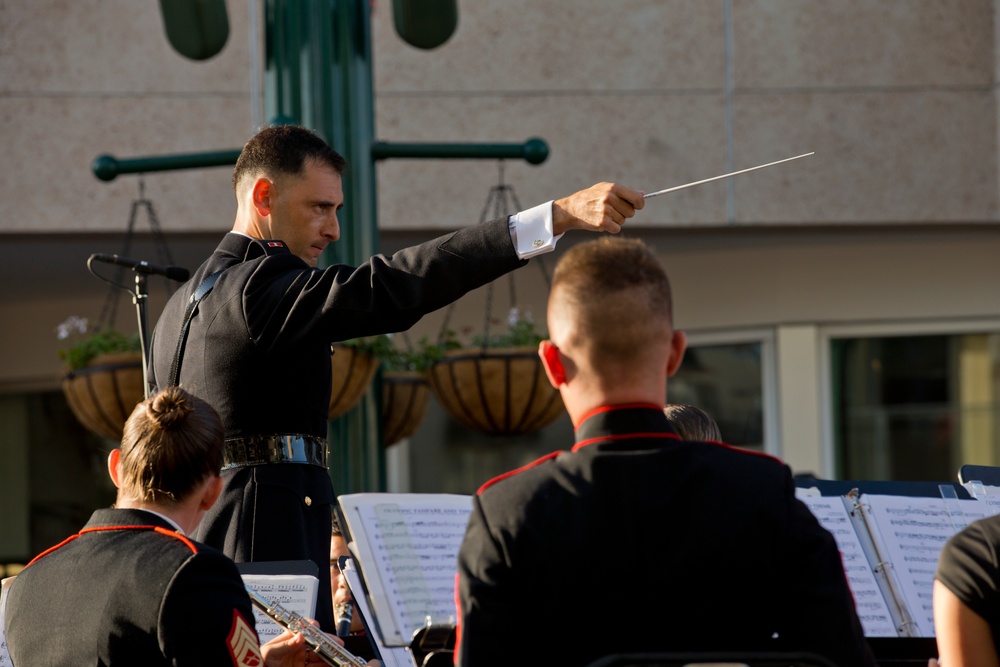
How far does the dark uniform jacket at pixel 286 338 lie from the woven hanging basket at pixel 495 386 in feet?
7.94

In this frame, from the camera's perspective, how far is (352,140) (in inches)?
184

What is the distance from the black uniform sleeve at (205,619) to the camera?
1.98 meters

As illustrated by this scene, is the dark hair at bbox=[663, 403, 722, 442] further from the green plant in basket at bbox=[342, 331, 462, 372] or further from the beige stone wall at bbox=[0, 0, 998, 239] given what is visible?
the beige stone wall at bbox=[0, 0, 998, 239]

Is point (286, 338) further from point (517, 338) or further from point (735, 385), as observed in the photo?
point (735, 385)

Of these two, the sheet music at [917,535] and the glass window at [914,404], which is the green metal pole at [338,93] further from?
the glass window at [914,404]

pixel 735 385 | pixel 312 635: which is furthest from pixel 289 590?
pixel 735 385

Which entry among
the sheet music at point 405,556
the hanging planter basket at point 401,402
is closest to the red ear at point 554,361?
the sheet music at point 405,556

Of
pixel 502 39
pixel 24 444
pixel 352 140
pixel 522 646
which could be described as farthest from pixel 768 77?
pixel 522 646

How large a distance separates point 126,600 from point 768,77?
217 inches

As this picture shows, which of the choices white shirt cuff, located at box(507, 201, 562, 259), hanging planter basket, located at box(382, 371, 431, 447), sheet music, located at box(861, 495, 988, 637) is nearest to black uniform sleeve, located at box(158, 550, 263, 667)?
white shirt cuff, located at box(507, 201, 562, 259)

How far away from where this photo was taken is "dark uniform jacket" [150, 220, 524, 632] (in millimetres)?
2572

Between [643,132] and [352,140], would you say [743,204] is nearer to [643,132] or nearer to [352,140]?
[643,132]

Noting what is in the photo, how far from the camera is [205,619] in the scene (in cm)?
200

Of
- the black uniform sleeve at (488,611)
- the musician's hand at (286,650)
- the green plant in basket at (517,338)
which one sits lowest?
the musician's hand at (286,650)
